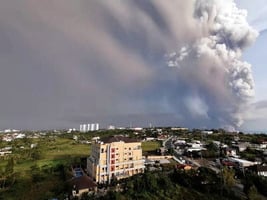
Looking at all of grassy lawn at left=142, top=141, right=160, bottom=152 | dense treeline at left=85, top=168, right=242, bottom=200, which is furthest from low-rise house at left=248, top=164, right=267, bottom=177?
grassy lawn at left=142, top=141, right=160, bottom=152

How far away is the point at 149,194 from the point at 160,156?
21.2 m

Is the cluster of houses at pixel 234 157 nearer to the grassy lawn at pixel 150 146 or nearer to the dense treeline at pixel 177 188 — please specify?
the grassy lawn at pixel 150 146

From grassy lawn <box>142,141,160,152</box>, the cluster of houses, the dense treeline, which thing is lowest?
the dense treeline

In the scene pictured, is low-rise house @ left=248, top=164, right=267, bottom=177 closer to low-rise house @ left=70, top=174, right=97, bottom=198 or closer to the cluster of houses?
the cluster of houses

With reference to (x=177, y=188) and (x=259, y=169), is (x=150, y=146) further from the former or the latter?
(x=177, y=188)

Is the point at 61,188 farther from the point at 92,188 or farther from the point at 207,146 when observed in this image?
the point at 207,146

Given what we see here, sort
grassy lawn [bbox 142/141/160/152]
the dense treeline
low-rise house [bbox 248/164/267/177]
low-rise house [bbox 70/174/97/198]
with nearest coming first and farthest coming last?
the dense treeline < low-rise house [bbox 70/174/97/198] < low-rise house [bbox 248/164/267/177] < grassy lawn [bbox 142/141/160/152]

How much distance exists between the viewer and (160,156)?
45812mm

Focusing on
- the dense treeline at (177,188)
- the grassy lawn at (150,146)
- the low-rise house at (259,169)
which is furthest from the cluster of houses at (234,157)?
the dense treeline at (177,188)

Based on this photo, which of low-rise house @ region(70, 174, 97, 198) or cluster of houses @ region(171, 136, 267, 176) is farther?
cluster of houses @ region(171, 136, 267, 176)

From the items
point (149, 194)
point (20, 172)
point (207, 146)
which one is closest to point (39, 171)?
point (20, 172)

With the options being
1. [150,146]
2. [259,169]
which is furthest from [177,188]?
[150,146]

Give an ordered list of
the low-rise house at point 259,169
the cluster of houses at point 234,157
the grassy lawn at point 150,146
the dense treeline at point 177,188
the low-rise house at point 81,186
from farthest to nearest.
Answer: the grassy lawn at point 150,146
the cluster of houses at point 234,157
the low-rise house at point 259,169
the low-rise house at point 81,186
the dense treeline at point 177,188

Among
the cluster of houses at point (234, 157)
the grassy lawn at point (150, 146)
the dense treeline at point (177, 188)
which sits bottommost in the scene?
the dense treeline at point (177, 188)
